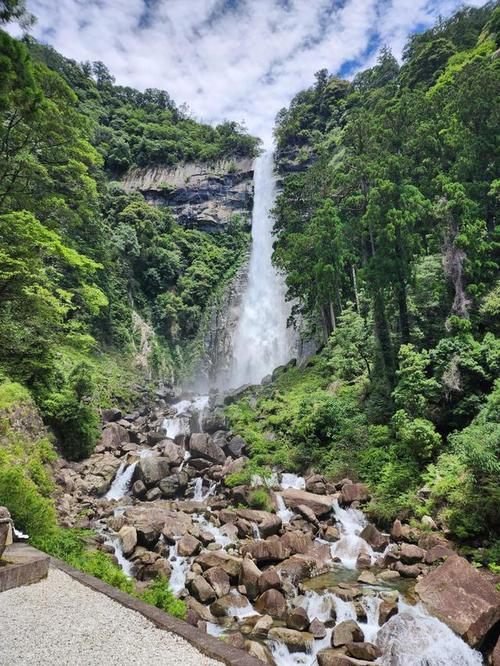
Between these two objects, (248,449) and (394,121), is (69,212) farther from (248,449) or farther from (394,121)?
(394,121)

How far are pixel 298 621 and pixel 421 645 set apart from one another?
218 centimetres

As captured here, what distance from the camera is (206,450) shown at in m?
18.6

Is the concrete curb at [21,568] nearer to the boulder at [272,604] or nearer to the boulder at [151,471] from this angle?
the boulder at [272,604]

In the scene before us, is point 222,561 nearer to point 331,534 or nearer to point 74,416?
point 331,534

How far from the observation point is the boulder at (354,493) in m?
13.1

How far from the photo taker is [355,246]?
944 inches

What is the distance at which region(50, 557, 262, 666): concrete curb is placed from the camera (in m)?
3.82

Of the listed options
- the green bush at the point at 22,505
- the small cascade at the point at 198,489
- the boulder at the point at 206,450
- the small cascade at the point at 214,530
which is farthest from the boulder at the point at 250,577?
the boulder at the point at 206,450

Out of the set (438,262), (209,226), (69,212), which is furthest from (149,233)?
(438,262)

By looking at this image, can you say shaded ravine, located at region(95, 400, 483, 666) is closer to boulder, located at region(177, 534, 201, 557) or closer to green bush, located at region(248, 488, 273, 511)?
boulder, located at region(177, 534, 201, 557)

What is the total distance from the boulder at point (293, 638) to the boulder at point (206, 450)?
11.0 metres

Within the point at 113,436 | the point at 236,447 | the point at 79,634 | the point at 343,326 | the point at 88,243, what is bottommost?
the point at 236,447

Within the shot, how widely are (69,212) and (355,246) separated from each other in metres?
16.0

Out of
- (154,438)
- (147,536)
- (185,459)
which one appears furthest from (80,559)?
(154,438)
